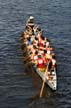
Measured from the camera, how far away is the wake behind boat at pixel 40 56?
47.4m

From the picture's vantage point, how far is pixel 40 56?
5038 centimetres

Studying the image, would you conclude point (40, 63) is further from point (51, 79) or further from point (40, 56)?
point (51, 79)

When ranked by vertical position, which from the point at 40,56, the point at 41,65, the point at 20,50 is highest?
the point at 40,56

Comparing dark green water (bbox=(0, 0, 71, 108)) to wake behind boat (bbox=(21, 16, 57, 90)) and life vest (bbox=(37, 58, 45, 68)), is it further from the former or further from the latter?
life vest (bbox=(37, 58, 45, 68))

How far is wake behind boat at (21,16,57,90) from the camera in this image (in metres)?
47.4

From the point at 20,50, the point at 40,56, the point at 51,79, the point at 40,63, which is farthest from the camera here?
the point at 20,50

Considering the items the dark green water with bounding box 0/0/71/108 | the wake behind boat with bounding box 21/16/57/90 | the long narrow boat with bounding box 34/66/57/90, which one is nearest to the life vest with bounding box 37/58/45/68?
the wake behind boat with bounding box 21/16/57/90

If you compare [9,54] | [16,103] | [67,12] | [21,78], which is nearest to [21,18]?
[67,12]

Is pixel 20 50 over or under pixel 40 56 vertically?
under

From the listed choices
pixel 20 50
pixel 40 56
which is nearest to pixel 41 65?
pixel 40 56

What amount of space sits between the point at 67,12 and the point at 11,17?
414 inches

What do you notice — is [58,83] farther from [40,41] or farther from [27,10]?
[27,10]

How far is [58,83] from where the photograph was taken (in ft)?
159

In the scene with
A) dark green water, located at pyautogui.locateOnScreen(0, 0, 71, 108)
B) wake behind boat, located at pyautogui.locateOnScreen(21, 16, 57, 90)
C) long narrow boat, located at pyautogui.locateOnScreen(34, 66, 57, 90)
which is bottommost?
dark green water, located at pyautogui.locateOnScreen(0, 0, 71, 108)
